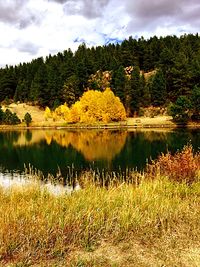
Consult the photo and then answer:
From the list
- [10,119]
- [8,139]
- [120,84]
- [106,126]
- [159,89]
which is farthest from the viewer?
[10,119]

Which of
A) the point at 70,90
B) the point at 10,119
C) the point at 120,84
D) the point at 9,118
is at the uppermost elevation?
the point at 120,84

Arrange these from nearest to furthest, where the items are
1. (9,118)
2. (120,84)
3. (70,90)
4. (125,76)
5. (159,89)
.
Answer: (159,89), (120,84), (9,118), (125,76), (70,90)

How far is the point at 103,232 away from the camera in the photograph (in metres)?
9.04

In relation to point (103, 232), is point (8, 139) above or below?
below

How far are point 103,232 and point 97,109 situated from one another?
93969mm

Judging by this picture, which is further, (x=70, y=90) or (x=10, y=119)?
(x=70, y=90)

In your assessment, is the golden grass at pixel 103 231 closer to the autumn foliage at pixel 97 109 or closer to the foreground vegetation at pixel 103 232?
the foreground vegetation at pixel 103 232

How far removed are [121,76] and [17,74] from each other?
6490cm

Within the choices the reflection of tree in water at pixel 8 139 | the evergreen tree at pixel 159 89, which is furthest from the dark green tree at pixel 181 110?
the reflection of tree in water at pixel 8 139

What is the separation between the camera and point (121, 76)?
11019 centimetres

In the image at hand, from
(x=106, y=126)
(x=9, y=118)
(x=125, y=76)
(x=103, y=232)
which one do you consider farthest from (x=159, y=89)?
(x=103, y=232)

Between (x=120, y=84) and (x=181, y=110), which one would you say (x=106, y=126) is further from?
(x=181, y=110)

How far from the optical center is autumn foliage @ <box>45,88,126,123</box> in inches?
3999

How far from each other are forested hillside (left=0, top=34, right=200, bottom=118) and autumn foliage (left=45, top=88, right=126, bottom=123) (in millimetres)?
6317
